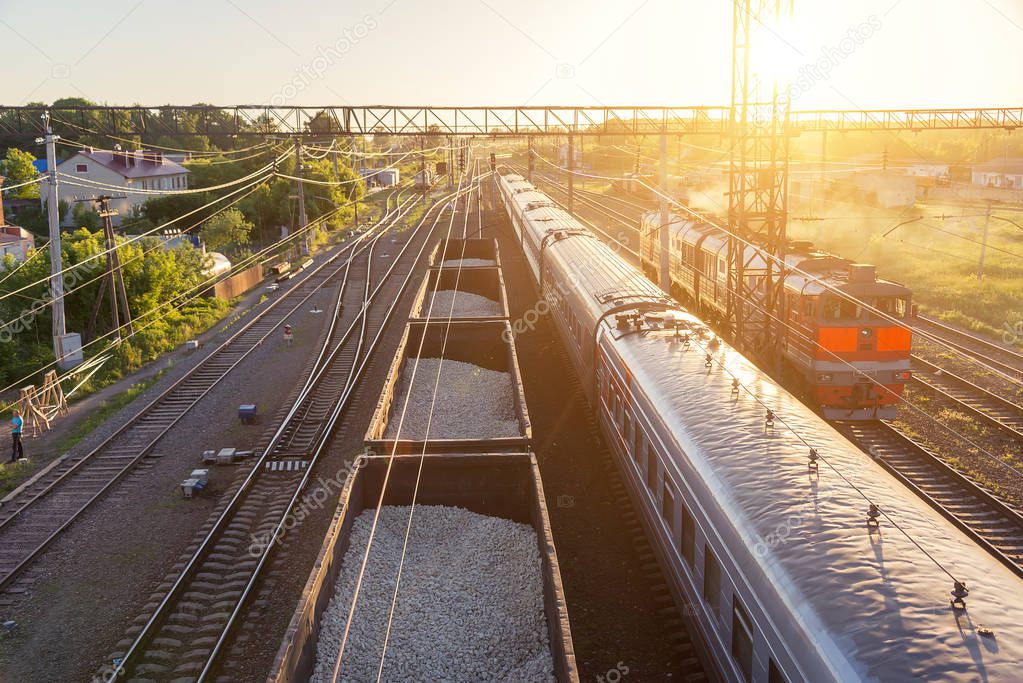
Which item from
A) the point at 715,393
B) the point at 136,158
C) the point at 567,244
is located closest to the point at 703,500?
the point at 715,393

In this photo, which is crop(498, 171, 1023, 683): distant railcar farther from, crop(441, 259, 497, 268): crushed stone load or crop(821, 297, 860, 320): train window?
crop(441, 259, 497, 268): crushed stone load

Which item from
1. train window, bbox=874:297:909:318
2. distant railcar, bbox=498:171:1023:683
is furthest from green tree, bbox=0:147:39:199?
train window, bbox=874:297:909:318

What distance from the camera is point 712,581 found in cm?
915

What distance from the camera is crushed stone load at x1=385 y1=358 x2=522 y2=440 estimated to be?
17.4 meters

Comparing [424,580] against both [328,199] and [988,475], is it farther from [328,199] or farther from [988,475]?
[328,199]

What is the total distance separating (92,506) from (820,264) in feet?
53.5

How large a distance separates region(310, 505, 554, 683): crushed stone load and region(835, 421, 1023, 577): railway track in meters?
6.75

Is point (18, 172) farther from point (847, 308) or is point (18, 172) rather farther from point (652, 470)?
point (652, 470)

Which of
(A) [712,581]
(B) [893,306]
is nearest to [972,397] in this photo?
(B) [893,306]

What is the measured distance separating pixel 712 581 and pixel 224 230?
52206mm

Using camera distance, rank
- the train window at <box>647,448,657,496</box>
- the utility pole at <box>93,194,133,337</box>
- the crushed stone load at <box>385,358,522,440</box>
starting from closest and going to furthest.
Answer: the train window at <box>647,448,657,496</box> → the crushed stone load at <box>385,358,522,440</box> → the utility pole at <box>93,194,133,337</box>

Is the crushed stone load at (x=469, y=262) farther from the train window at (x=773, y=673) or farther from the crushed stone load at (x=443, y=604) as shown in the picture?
the train window at (x=773, y=673)

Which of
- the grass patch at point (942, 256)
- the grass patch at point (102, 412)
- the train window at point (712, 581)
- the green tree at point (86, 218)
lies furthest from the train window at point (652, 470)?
the green tree at point (86, 218)

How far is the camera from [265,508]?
16047 mm
